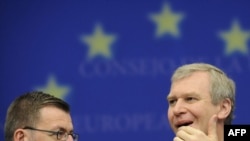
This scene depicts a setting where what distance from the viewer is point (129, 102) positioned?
3.86 metres

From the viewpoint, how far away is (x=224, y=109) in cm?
303

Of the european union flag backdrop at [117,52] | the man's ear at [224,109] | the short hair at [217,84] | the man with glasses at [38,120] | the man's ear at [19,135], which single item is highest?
the european union flag backdrop at [117,52]

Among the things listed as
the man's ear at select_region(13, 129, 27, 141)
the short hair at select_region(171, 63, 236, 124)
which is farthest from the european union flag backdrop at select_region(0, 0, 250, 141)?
the man's ear at select_region(13, 129, 27, 141)

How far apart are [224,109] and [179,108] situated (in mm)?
223

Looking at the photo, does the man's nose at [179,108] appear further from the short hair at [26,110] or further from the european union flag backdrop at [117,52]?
the european union flag backdrop at [117,52]

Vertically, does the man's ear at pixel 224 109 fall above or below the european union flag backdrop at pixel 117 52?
below

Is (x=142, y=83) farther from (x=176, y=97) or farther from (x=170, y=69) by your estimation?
(x=176, y=97)

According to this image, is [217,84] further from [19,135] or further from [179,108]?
[19,135]

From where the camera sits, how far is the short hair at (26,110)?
9.90 feet

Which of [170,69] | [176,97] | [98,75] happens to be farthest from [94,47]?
[176,97]

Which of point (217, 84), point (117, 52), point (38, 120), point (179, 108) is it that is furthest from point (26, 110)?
point (117, 52)

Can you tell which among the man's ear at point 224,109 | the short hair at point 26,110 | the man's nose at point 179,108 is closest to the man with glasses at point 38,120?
the short hair at point 26,110

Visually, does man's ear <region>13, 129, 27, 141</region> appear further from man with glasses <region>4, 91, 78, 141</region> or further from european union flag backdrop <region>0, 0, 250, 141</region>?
european union flag backdrop <region>0, 0, 250, 141</region>

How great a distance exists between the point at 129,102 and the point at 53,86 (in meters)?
0.42
